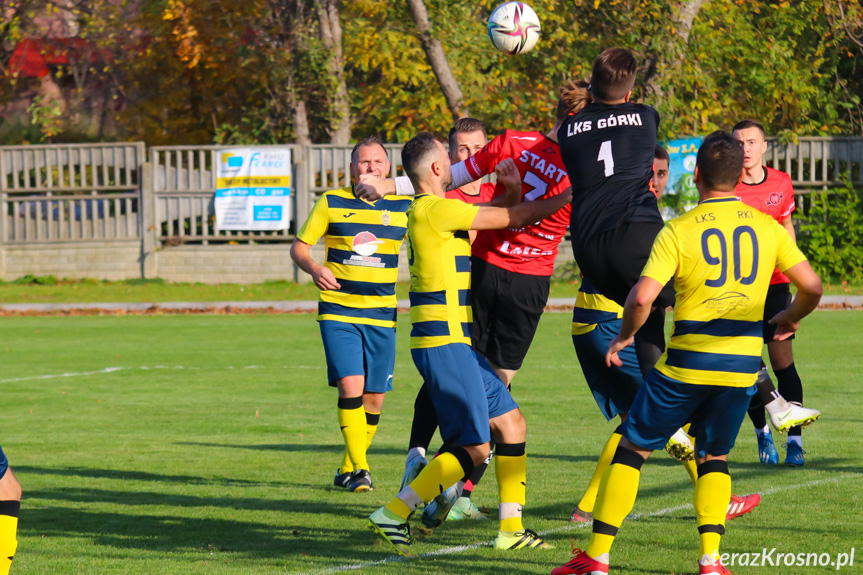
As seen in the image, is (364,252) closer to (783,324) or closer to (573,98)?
(573,98)

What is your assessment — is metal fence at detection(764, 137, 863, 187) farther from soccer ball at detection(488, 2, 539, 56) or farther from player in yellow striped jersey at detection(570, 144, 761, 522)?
player in yellow striped jersey at detection(570, 144, 761, 522)

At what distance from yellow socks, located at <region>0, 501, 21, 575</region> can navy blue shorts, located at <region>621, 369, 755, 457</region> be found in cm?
265

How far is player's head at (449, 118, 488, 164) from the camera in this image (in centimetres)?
718

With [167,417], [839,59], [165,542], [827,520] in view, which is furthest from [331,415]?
[839,59]

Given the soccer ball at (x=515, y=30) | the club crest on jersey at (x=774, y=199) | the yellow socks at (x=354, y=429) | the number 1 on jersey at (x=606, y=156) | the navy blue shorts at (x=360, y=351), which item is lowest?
the yellow socks at (x=354, y=429)

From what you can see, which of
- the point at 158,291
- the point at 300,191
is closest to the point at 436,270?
the point at 300,191

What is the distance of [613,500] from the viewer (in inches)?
193

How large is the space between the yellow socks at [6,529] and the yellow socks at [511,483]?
7.72 feet

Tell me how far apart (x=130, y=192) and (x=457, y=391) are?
23335 mm

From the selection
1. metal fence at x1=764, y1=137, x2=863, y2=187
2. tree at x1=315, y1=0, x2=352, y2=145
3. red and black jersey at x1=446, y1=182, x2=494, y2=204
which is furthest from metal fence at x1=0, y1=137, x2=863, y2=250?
red and black jersey at x1=446, y1=182, x2=494, y2=204

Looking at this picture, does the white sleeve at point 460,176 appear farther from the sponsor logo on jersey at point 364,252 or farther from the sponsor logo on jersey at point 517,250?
the sponsor logo on jersey at point 364,252

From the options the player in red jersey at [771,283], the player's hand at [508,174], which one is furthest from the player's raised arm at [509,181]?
the player in red jersey at [771,283]

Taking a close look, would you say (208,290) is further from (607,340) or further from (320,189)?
(607,340)

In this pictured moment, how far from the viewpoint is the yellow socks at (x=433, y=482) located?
5516 millimetres
